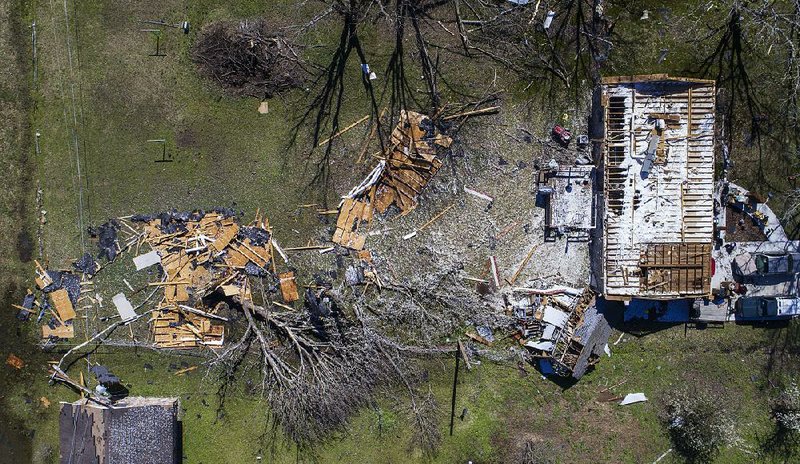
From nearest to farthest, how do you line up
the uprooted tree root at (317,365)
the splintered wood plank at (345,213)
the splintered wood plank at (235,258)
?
the uprooted tree root at (317,365) < the splintered wood plank at (345,213) < the splintered wood plank at (235,258)

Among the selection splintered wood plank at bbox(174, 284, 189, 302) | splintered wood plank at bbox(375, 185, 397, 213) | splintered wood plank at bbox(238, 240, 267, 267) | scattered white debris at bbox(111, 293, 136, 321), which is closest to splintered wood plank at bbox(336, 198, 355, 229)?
splintered wood plank at bbox(375, 185, 397, 213)

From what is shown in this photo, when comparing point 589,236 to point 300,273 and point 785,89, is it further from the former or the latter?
point 300,273

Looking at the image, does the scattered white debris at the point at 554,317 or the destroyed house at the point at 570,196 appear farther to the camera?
the scattered white debris at the point at 554,317

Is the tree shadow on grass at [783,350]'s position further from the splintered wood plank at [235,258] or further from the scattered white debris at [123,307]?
the scattered white debris at [123,307]

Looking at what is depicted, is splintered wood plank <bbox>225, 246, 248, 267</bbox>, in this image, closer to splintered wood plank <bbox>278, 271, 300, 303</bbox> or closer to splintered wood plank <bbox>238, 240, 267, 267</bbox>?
splintered wood plank <bbox>238, 240, 267, 267</bbox>

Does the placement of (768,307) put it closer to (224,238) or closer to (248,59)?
(224,238)

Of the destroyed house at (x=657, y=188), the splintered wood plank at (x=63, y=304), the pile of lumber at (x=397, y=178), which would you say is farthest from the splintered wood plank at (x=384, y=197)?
the splintered wood plank at (x=63, y=304)
